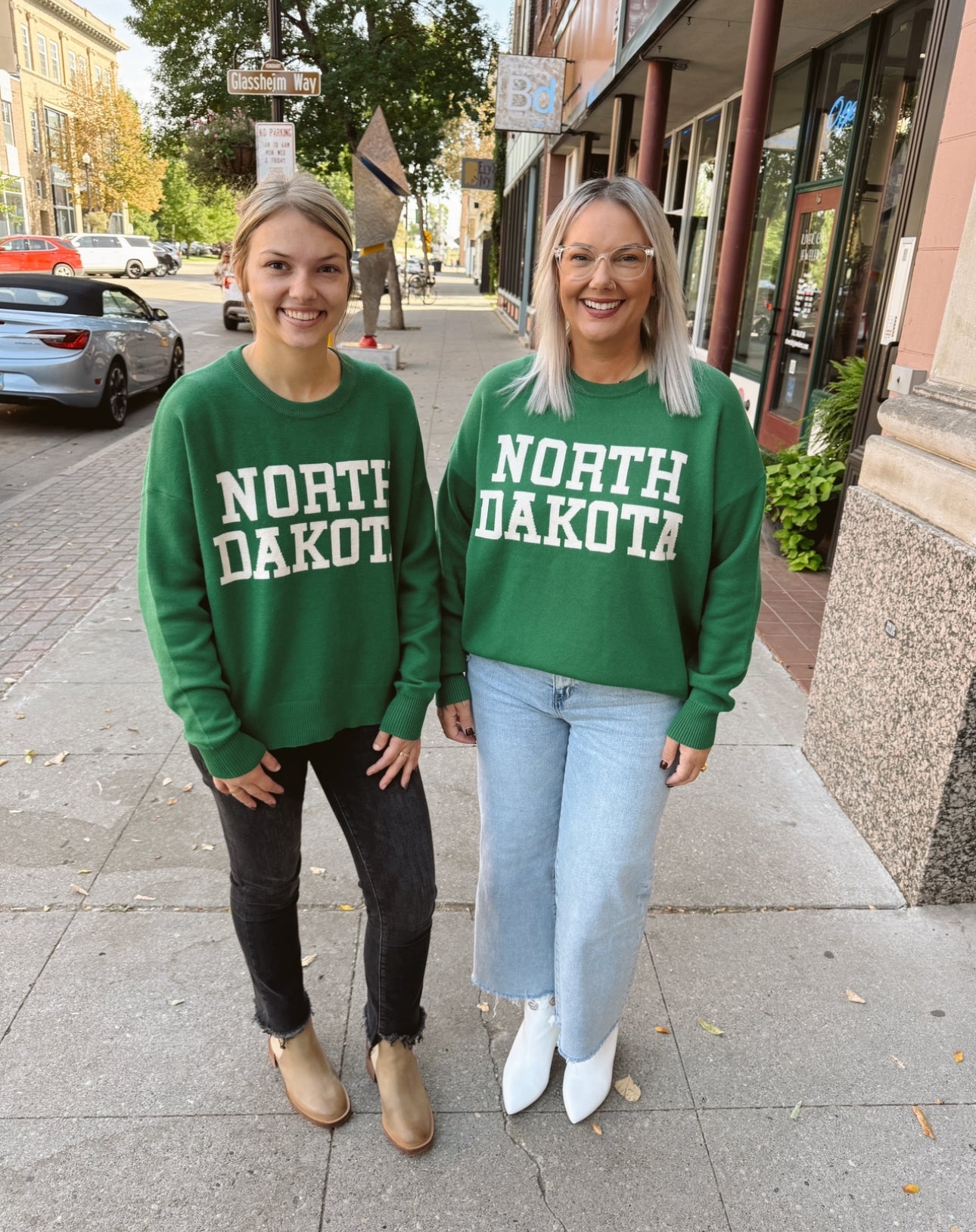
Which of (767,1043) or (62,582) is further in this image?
(62,582)

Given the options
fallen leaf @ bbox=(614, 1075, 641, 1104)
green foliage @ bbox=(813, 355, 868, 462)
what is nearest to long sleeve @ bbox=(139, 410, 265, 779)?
fallen leaf @ bbox=(614, 1075, 641, 1104)

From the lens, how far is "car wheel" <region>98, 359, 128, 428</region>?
35.9 ft

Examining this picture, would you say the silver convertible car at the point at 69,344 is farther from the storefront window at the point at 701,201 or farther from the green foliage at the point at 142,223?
the green foliage at the point at 142,223

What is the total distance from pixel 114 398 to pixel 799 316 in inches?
299

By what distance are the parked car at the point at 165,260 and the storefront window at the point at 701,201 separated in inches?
1507

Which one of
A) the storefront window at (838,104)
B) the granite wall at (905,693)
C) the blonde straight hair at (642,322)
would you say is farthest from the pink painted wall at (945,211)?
the storefront window at (838,104)

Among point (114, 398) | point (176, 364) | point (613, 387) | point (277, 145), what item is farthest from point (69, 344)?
point (613, 387)

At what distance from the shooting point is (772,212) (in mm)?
9531

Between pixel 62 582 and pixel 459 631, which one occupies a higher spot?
pixel 459 631

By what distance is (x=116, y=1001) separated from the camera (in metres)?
2.57

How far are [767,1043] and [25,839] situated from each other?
2489 mm

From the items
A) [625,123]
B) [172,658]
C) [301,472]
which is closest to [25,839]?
[172,658]

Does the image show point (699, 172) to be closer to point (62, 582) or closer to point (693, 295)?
point (693, 295)

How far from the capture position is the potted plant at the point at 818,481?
6.29 metres
